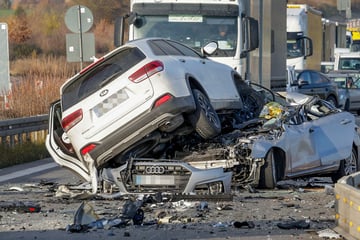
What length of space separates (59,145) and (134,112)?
1.55 m

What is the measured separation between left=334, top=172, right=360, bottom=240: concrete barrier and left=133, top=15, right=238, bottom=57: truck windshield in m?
9.41

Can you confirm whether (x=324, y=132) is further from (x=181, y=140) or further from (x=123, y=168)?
(x=123, y=168)

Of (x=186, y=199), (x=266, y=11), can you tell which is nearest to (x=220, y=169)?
(x=186, y=199)

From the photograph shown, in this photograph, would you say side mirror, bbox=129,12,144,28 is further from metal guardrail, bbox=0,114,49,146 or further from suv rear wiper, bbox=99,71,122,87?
suv rear wiper, bbox=99,71,122,87

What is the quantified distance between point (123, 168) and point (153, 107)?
860 millimetres

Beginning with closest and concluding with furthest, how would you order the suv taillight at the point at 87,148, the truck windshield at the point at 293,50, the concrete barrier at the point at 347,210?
the concrete barrier at the point at 347,210
the suv taillight at the point at 87,148
the truck windshield at the point at 293,50

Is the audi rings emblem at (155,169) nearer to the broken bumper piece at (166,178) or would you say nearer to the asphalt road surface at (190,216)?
the broken bumper piece at (166,178)

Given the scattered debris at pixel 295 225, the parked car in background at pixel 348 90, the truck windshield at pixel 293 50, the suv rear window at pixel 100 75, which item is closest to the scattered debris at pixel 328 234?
the scattered debris at pixel 295 225

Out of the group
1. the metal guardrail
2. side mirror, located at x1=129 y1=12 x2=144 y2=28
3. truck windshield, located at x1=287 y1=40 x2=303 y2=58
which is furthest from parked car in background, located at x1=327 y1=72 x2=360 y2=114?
side mirror, located at x1=129 y1=12 x2=144 y2=28

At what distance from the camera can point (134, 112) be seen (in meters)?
11.2

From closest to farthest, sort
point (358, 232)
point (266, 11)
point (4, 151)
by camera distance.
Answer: point (358, 232) → point (4, 151) → point (266, 11)

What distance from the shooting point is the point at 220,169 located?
37.6 feet

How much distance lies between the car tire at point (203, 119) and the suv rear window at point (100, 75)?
0.94 m

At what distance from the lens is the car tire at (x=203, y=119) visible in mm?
11727
